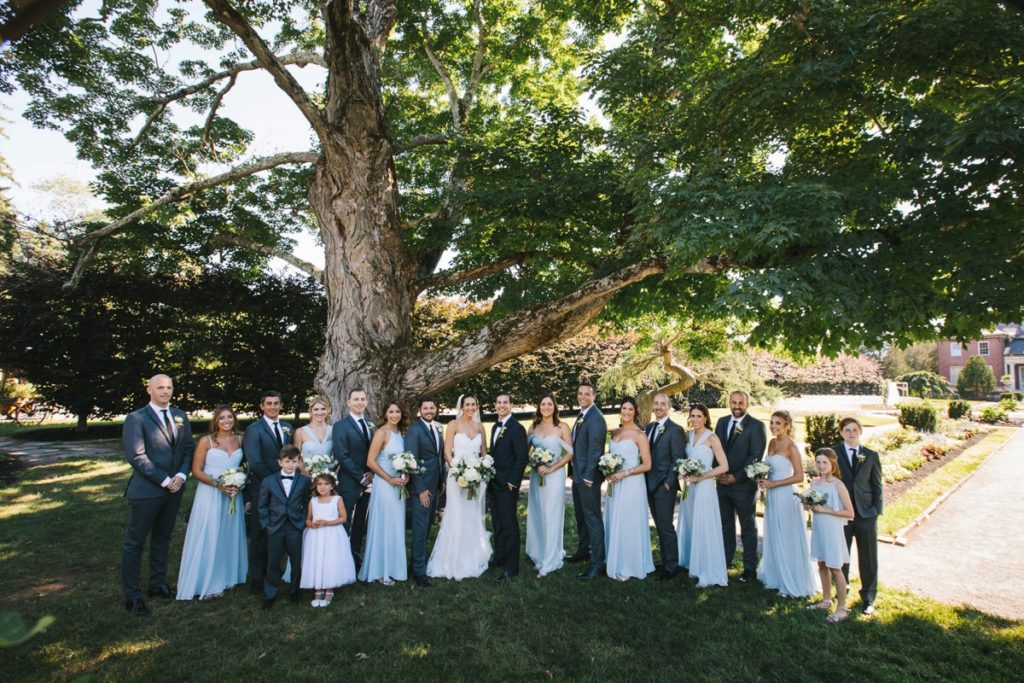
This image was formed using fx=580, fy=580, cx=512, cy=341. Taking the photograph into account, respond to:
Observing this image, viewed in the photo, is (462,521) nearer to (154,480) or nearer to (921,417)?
(154,480)

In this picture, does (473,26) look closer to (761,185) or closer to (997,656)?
(761,185)

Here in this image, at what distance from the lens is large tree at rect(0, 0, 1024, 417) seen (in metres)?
6.38

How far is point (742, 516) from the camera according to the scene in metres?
7.14

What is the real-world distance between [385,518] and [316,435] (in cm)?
133

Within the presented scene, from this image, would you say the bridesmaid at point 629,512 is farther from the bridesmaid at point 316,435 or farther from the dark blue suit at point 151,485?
the dark blue suit at point 151,485

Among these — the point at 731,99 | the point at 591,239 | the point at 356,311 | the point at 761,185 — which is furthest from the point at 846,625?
the point at 356,311

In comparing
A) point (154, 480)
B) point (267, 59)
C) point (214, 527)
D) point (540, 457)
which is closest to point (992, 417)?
point (540, 457)

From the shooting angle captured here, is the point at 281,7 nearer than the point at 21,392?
Yes

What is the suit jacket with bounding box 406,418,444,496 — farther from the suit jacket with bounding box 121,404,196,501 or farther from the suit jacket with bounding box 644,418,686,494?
the suit jacket with bounding box 644,418,686,494

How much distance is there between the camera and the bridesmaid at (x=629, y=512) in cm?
697

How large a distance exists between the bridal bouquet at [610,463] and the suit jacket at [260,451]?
3.80 meters

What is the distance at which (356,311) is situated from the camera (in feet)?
32.7

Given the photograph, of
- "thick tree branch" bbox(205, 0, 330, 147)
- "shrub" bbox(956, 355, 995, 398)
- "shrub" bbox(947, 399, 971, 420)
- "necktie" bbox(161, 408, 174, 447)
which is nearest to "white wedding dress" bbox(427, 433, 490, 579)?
"necktie" bbox(161, 408, 174, 447)

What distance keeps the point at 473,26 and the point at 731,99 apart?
348 inches
